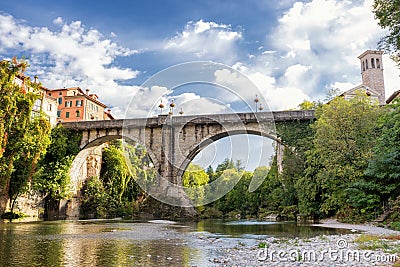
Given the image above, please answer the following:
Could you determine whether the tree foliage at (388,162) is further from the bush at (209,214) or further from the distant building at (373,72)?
the distant building at (373,72)

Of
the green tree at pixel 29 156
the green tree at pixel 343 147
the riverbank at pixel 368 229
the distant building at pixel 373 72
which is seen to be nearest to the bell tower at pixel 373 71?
the distant building at pixel 373 72

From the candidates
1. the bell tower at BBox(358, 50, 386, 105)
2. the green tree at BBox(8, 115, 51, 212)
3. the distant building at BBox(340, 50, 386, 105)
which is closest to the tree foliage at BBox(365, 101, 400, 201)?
A: the green tree at BBox(8, 115, 51, 212)

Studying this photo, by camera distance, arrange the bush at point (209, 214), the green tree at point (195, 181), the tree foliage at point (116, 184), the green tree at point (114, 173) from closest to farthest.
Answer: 1. the green tree at point (195, 181)
2. the tree foliage at point (116, 184)
3. the green tree at point (114, 173)
4. the bush at point (209, 214)

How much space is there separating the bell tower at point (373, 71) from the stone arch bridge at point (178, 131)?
107 feet

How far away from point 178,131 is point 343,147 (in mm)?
14689

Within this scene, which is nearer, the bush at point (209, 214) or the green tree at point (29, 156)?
the green tree at point (29, 156)

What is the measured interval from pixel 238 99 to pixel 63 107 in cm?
4486

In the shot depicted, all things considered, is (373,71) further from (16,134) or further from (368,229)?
(16,134)

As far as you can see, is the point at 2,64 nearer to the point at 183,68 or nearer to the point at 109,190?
the point at 183,68

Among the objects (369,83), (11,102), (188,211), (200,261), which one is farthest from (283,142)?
(369,83)

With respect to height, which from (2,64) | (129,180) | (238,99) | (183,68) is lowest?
(129,180)

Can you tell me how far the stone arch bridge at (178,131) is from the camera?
1183 inches

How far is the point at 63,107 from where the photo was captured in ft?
184

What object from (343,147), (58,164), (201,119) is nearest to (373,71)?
(201,119)
